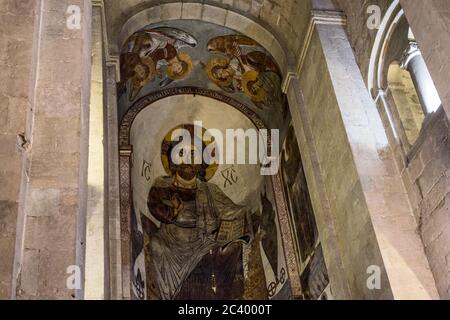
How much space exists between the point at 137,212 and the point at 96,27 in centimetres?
398

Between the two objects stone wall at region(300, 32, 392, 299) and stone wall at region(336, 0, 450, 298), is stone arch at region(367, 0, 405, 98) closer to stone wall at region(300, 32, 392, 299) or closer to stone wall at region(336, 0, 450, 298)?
stone wall at region(300, 32, 392, 299)

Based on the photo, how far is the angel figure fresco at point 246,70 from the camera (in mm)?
10383

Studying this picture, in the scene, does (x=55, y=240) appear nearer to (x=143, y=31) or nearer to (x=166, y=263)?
(x=143, y=31)

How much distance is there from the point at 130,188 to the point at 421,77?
5.18 meters

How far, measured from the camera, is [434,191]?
6.04m

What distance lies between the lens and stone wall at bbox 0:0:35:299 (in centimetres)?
353

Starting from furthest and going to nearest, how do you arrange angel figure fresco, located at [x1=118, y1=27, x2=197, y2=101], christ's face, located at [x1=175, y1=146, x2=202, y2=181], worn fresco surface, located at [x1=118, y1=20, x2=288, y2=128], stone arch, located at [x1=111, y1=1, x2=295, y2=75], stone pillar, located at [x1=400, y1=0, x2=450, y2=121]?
christ's face, located at [x1=175, y1=146, x2=202, y2=181] < worn fresco surface, located at [x1=118, y1=20, x2=288, y2=128] < angel figure fresco, located at [x1=118, y1=27, x2=197, y2=101] < stone arch, located at [x1=111, y1=1, x2=295, y2=75] < stone pillar, located at [x1=400, y1=0, x2=450, y2=121]

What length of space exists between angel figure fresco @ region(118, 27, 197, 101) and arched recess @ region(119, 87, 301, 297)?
0.39 metres

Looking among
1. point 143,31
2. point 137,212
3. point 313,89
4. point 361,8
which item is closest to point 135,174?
point 137,212

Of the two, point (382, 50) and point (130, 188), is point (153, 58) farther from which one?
point (382, 50)

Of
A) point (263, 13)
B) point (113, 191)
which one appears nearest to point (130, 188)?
point (113, 191)

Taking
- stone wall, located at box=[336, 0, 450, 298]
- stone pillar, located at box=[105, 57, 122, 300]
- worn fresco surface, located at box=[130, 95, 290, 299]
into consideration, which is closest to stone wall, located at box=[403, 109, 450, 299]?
stone wall, located at box=[336, 0, 450, 298]

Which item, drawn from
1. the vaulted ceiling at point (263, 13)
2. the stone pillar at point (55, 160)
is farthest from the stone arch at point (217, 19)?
the stone pillar at point (55, 160)
